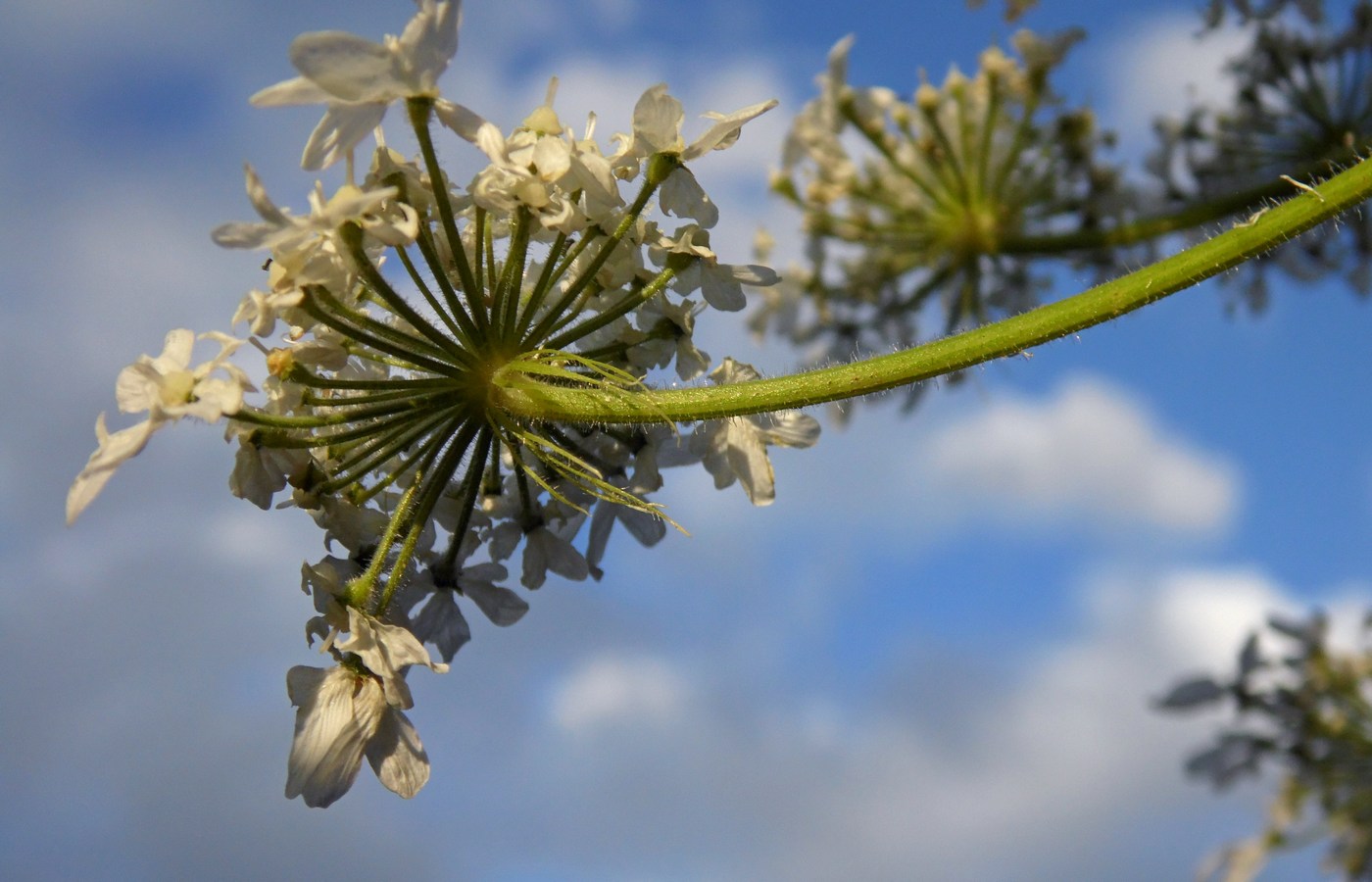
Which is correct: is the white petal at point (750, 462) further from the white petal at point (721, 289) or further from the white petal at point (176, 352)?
the white petal at point (176, 352)

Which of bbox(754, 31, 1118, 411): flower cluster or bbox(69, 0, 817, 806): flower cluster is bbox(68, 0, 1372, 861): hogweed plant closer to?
bbox(69, 0, 817, 806): flower cluster

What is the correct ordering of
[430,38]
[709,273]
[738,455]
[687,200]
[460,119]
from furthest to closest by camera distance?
[738,455], [709,273], [687,200], [460,119], [430,38]

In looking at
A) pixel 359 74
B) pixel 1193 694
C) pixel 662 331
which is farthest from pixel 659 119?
pixel 1193 694

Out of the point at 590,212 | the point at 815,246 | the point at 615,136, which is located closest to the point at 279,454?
the point at 590,212

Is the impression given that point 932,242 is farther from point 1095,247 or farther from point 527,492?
point 527,492

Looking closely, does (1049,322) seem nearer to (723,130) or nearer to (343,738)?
(723,130)

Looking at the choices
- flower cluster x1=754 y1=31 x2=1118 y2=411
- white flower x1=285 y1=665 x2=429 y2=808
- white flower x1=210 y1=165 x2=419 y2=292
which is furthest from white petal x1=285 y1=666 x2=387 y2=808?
flower cluster x1=754 y1=31 x2=1118 y2=411
